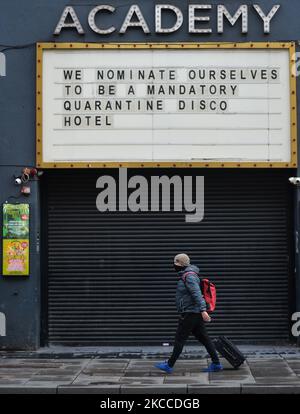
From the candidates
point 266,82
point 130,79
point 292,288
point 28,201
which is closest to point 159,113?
point 130,79

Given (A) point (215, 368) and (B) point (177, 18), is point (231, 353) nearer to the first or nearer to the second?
(A) point (215, 368)

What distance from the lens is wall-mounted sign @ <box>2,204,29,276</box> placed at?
14977 mm

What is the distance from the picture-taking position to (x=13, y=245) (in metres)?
15.0

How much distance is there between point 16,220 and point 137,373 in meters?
4.17

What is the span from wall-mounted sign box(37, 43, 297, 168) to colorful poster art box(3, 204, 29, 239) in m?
0.98

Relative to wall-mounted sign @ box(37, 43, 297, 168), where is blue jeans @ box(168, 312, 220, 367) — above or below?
below

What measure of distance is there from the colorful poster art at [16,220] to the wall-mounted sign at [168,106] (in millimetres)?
975

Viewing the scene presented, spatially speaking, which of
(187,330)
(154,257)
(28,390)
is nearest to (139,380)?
(187,330)

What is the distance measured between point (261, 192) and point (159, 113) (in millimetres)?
2582

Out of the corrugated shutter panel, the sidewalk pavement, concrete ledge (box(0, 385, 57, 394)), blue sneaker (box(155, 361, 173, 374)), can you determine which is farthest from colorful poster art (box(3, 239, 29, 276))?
concrete ledge (box(0, 385, 57, 394))

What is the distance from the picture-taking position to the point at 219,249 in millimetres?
15430

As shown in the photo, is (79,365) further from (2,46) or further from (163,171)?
(2,46)

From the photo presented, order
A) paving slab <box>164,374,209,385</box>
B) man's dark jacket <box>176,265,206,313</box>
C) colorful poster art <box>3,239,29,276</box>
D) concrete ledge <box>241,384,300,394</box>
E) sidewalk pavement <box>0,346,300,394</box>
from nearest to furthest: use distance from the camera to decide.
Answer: concrete ledge <box>241,384,300,394</box>
sidewalk pavement <box>0,346,300,394</box>
paving slab <box>164,374,209,385</box>
man's dark jacket <box>176,265,206,313</box>
colorful poster art <box>3,239,29,276</box>

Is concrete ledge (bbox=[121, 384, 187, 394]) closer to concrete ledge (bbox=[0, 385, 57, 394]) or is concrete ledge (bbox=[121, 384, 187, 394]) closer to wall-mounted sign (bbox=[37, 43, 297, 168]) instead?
concrete ledge (bbox=[0, 385, 57, 394])
